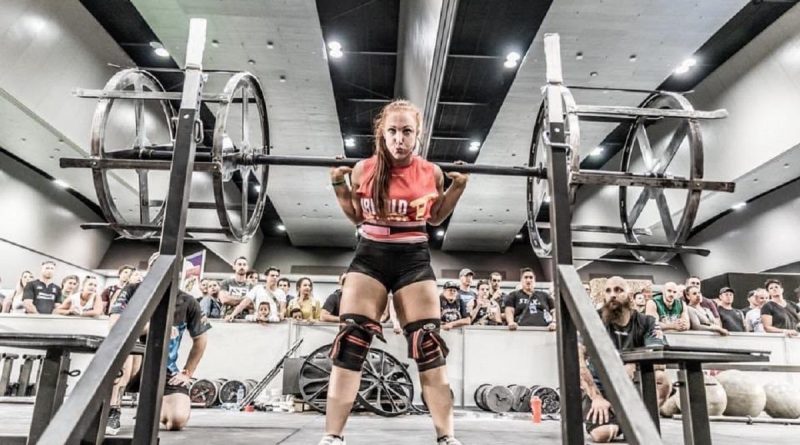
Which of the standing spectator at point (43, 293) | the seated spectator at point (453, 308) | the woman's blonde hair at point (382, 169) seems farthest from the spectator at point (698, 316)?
the standing spectator at point (43, 293)

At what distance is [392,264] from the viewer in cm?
199

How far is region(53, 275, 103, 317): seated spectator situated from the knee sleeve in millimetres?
5679

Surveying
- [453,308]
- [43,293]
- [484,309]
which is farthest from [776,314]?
[43,293]

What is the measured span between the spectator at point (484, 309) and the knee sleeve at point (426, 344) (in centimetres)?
490

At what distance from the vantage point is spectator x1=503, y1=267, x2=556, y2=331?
6641 mm

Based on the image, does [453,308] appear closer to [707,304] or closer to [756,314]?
[707,304]

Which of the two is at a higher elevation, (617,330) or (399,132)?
(399,132)

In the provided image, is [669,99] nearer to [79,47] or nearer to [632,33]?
[632,33]

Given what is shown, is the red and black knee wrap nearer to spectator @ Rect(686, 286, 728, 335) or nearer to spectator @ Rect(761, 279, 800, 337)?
spectator @ Rect(686, 286, 728, 335)

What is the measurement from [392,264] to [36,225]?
1203 cm

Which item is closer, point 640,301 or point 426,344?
point 426,344

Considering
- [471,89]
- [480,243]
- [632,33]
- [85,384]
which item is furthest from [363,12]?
[480,243]

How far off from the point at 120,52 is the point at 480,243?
11.2m

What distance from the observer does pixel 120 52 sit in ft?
27.7
